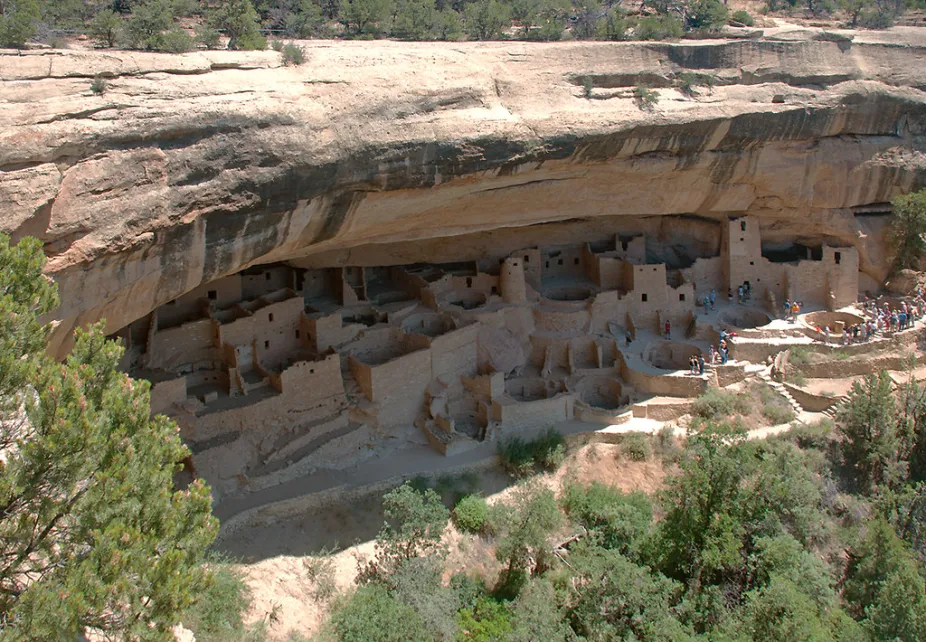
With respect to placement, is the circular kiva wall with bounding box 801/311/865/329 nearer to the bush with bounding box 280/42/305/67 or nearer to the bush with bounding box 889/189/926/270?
the bush with bounding box 889/189/926/270

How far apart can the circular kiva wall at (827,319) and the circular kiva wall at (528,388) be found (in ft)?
19.0

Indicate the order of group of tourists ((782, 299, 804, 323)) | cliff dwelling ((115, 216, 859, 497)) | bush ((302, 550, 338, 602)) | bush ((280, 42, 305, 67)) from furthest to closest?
group of tourists ((782, 299, 804, 323)), cliff dwelling ((115, 216, 859, 497)), bush ((302, 550, 338, 602)), bush ((280, 42, 305, 67))

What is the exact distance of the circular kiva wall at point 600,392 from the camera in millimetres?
16922

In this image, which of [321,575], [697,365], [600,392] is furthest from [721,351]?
[321,575]

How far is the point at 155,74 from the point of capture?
414 inches

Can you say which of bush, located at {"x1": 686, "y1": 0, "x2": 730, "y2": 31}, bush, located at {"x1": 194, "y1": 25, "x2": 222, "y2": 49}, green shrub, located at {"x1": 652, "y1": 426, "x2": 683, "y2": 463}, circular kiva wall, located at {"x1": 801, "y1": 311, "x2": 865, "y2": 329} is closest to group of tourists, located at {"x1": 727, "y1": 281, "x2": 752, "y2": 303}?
circular kiva wall, located at {"x1": 801, "y1": 311, "x2": 865, "y2": 329}

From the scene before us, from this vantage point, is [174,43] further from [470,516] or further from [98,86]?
[470,516]

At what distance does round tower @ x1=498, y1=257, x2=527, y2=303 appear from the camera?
57.6 ft

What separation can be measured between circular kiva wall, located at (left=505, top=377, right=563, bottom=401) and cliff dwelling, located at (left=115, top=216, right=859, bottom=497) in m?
0.03

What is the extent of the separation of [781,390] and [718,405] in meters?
1.56

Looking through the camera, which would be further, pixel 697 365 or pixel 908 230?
pixel 908 230

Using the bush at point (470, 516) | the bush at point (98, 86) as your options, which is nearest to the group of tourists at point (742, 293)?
the bush at point (470, 516)

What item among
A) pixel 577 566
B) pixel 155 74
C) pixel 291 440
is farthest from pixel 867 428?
pixel 155 74

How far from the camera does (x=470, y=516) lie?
13.8 m
